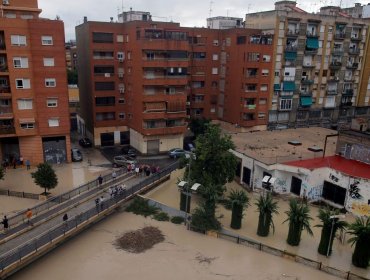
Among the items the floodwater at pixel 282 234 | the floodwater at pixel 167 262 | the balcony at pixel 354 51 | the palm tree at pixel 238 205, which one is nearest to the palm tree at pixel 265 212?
the floodwater at pixel 282 234

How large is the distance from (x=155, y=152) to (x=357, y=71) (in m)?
43.3

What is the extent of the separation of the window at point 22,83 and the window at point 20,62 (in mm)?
1639

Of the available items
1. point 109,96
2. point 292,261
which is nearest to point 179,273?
point 292,261

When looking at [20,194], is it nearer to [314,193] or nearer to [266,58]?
[314,193]

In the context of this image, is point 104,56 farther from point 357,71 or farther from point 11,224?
point 357,71

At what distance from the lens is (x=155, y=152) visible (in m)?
52.8

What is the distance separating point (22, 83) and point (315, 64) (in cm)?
4762

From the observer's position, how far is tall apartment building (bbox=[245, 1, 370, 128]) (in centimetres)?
5847

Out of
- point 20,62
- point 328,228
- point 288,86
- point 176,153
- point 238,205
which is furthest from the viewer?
point 288,86

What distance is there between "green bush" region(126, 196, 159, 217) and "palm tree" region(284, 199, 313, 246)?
1283 centimetres

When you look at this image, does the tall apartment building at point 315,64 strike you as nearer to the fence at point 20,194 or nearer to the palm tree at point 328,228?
the palm tree at point 328,228

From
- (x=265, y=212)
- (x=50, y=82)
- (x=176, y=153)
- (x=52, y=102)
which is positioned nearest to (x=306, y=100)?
(x=176, y=153)

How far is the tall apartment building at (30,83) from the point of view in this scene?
40594mm

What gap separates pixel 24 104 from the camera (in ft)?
139
